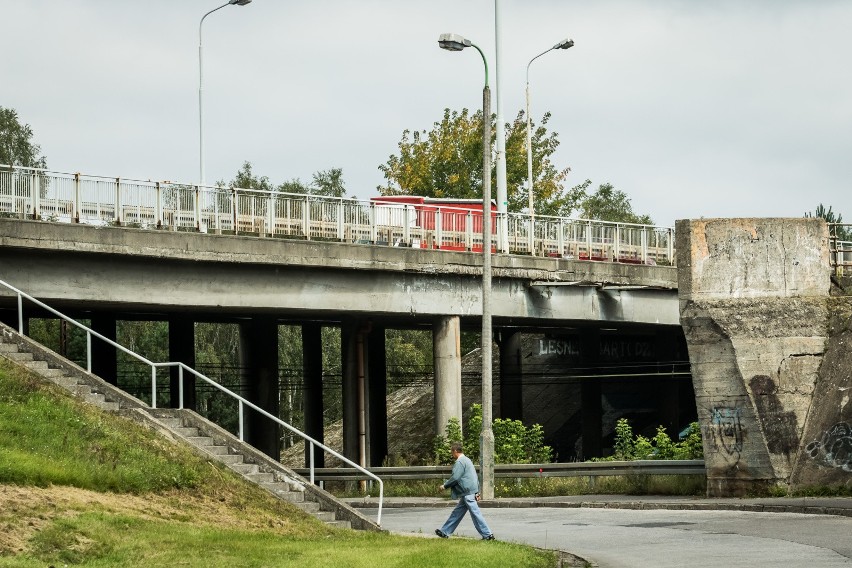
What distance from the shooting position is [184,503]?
19.9 metres

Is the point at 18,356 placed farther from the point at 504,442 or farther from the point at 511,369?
the point at 511,369

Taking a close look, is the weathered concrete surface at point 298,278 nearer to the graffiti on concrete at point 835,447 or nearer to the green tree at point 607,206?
the graffiti on concrete at point 835,447

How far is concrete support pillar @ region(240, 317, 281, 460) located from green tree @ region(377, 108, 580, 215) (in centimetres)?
1954

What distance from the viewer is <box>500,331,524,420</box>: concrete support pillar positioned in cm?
5841

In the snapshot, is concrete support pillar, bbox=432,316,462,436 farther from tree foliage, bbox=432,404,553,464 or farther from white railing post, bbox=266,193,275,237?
white railing post, bbox=266,193,275,237

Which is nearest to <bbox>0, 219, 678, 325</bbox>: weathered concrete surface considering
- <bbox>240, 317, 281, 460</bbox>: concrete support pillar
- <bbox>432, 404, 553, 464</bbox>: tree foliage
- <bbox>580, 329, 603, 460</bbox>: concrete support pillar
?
<bbox>432, 404, 553, 464</bbox>: tree foliage

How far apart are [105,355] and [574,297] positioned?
17650 millimetres

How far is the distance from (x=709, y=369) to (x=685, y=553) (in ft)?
34.5

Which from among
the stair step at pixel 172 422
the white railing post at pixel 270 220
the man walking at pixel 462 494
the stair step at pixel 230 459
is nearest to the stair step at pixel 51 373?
the stair step at pixel 172 422

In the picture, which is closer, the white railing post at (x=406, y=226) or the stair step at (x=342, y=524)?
the stair step at (x=342, y=524)

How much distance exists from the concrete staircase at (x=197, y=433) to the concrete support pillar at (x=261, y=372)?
2470cm

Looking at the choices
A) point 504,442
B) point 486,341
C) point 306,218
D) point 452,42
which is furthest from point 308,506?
point 504,442

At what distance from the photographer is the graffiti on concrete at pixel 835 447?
87.1 feet

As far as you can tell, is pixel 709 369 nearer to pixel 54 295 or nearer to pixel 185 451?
pixel 185 451
